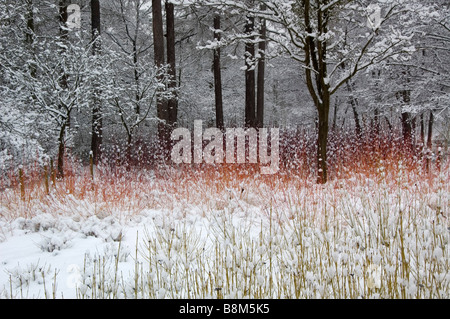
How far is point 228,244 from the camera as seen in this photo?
236cm

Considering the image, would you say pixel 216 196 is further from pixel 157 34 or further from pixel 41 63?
pixel 157 34

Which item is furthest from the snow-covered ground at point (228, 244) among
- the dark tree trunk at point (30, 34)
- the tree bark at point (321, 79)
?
the dark tree trunk at point (30, 34)

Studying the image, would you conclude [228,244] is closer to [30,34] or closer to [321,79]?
[321,79]

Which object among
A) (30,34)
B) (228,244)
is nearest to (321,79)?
(228,244)

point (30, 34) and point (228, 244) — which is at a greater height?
point (30, 34)

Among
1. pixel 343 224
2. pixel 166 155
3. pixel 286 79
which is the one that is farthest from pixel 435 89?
pixel 286 79

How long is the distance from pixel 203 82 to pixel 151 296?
54.7 feet

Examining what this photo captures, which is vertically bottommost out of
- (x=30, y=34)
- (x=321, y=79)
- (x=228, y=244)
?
(x=228, y=244)

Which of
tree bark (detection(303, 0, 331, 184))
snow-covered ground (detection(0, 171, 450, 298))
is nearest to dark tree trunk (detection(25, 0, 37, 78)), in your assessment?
snow-covered ground (detection(0, 171, 450, 298))

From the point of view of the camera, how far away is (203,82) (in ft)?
58.7

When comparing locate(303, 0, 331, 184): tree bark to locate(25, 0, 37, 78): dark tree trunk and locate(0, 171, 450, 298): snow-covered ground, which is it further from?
locate(25, 0, 37, 78): dark tree trunk

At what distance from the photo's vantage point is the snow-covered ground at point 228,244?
2.18 m

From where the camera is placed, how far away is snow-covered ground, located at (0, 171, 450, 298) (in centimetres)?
218
